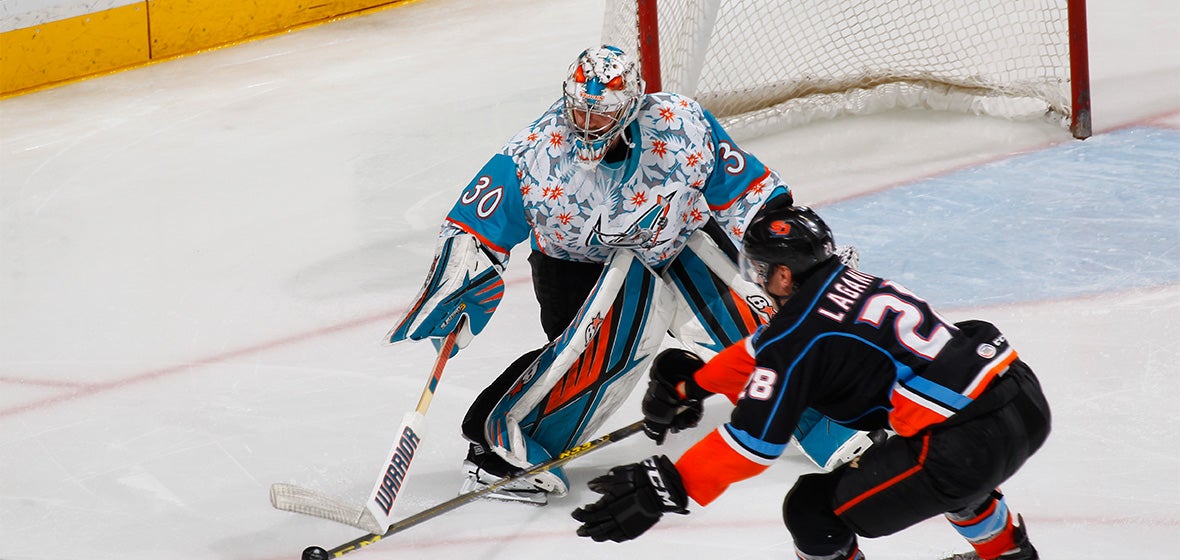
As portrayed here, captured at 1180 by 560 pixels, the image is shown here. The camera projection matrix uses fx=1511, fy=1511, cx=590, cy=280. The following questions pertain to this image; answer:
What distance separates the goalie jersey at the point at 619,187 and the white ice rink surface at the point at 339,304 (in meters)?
0.58

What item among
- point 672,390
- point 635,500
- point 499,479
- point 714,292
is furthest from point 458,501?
point 635,500

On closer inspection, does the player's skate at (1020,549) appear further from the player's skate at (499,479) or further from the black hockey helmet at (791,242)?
the player's skate at (499,479)

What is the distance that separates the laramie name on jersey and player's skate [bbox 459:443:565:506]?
1084 mm

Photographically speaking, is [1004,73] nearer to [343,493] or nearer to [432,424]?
[432,424]

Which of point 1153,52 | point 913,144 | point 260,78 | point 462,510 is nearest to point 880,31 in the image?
point 913,144

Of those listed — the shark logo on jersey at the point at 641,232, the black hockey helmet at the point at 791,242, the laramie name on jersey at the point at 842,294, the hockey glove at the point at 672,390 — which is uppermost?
the black hockey helmet at the point at 791,242

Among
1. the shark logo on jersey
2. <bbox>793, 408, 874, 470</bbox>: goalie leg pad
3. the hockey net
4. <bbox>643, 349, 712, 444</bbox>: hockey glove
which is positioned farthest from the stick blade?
the hockey net

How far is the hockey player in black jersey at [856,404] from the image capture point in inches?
88.5

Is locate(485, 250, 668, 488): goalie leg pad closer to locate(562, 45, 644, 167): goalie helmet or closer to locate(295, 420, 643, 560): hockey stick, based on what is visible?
locate(295, 420, 643, 560): hockey stick

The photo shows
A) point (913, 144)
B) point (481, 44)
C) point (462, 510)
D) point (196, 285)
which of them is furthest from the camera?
point (481, 44)

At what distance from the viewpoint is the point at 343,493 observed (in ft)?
10.8

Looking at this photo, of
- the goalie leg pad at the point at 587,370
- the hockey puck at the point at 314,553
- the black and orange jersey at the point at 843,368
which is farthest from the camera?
the goalie leg pad at the point at 587,370

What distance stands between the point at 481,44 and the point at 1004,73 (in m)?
2.31

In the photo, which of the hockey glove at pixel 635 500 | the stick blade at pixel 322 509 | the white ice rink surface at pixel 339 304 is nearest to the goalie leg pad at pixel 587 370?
the white ice rink surface at pixel 339 304
